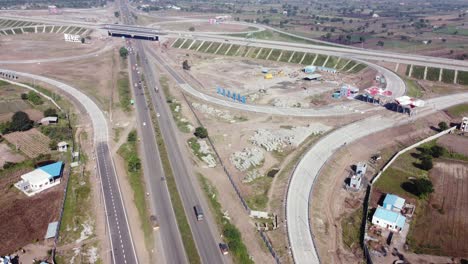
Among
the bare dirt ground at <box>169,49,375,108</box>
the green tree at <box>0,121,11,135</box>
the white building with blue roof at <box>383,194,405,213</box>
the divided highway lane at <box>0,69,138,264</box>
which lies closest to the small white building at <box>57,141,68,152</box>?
the divided highway lane at <box>0,69,138,264</box>

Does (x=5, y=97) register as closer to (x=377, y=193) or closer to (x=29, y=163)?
(x=29, y=163)

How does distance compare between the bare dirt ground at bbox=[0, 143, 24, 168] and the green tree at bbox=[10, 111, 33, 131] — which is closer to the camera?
the bare dirt ground at bbox=[0, 143, 24, 168]

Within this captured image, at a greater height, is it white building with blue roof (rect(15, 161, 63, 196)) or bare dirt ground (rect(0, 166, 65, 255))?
white building with blue roof (rect(15, 161, 63, 196))

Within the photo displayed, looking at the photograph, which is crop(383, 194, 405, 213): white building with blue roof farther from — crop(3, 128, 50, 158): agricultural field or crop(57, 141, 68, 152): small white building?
crop(3, 128, 50, 158): agricultural field

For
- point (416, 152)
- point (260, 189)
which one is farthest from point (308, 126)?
point (260, 189)

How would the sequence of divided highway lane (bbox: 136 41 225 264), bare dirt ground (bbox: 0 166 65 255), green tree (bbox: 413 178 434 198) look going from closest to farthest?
divided highway lane (bbox: 136 41 225 264), bare dirt ground (bbox: 0 166 65 255), green tree (bbox: 413 178 434 198)

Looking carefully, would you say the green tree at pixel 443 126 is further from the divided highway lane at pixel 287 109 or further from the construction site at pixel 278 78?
the construction site at pixel 278 78
